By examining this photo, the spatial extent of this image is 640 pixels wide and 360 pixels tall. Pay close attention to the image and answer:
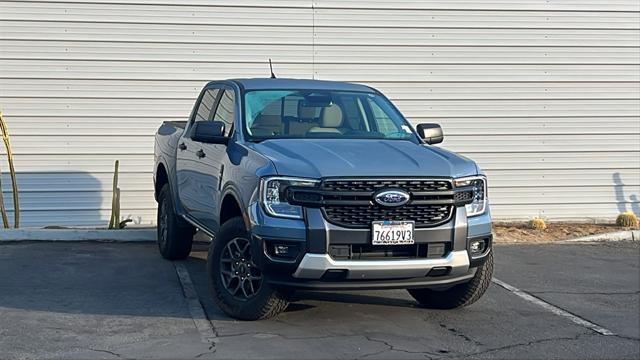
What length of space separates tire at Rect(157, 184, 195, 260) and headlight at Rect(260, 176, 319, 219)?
284 cm

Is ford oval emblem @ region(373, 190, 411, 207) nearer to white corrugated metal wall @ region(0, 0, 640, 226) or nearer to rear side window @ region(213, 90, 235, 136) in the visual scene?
rear side window @ region(213, 90, 235, 136)

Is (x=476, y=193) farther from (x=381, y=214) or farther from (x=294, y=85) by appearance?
(x=294, y=85)

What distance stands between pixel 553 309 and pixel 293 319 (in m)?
2.29

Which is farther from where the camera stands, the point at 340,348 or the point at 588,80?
the point at 588,80

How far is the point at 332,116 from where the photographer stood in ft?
26.8

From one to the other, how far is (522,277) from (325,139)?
305cm

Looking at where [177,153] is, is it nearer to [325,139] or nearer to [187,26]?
[325,139]

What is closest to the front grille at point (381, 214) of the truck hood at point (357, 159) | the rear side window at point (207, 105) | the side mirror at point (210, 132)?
the truck hood at point (357, 159)

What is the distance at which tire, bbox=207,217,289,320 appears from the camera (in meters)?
6.98

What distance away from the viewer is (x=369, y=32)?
12391mm

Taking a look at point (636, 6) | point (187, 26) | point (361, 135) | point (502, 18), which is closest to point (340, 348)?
point (361, 135)

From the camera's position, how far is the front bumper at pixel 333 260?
21.5ft

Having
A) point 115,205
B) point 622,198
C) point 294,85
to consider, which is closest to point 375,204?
point 294,85

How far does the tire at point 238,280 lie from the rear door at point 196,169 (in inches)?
37.6
